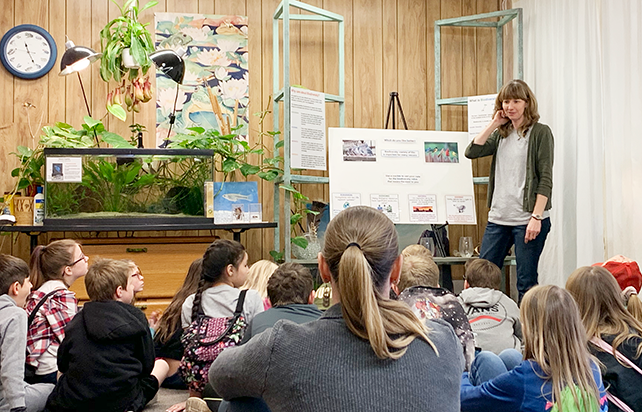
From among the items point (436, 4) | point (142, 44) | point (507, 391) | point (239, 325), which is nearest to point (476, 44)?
point (436, 4)

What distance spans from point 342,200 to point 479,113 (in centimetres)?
130

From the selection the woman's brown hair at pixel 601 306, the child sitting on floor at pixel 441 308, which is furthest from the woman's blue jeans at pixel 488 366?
the woman's brown hair at pixel 601 306

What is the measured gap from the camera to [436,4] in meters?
5.64

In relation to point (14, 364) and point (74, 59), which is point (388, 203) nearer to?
point (74, 59)

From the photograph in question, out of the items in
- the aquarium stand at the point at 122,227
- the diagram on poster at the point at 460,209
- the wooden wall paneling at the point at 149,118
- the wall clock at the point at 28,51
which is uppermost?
the wall clock at the point at 28,51

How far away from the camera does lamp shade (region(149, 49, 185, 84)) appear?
15.2ft

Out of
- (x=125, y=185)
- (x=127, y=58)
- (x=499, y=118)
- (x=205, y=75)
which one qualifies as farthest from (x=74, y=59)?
(x=499, y=118)

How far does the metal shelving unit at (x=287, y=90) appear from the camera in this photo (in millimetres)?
4762

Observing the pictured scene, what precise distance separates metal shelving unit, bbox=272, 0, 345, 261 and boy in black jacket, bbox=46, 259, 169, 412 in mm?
2181

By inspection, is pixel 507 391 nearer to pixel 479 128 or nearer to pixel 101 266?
pixel 101 266

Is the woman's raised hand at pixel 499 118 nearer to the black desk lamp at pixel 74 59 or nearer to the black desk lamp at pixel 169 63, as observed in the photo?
the black desk lamp at pixel 169 63

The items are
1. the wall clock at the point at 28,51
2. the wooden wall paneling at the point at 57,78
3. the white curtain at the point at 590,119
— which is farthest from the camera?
the wooden wall paneling at the point at 57,78

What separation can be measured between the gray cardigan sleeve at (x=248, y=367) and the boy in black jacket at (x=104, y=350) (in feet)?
4.46

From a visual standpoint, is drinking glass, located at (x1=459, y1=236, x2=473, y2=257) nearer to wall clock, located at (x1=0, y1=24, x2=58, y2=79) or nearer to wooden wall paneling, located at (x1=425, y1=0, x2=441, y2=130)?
wooden wall paneling, located at (x1=425, y1=0, x2=441, y2=130)
